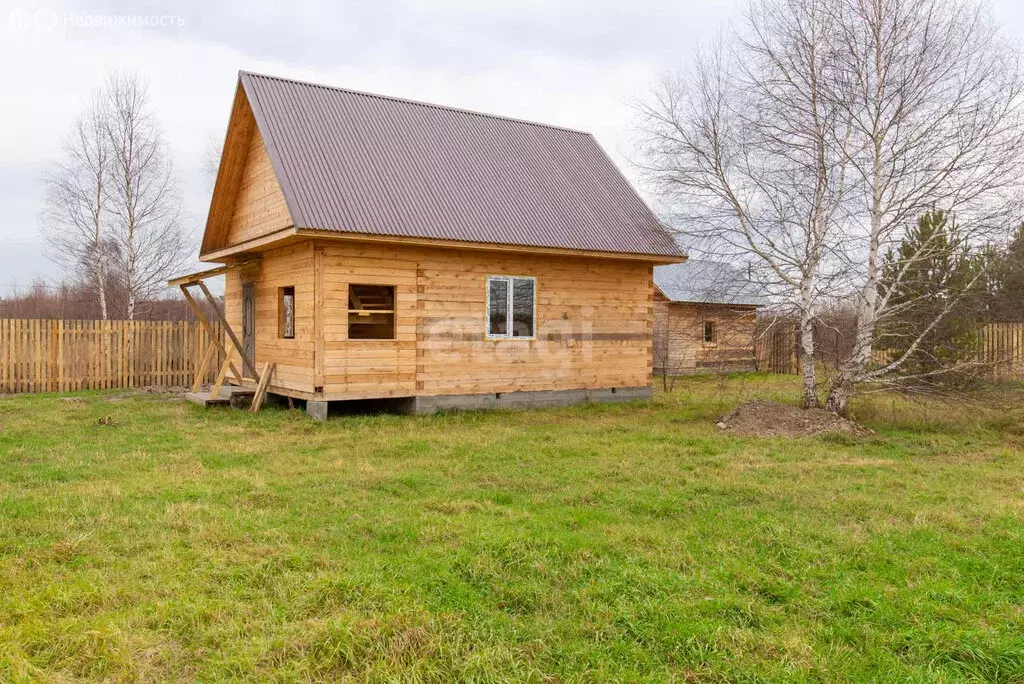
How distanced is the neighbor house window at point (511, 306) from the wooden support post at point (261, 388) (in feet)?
14.3

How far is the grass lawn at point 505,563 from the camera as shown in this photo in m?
3.72

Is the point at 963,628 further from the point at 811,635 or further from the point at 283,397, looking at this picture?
the point at 283,397

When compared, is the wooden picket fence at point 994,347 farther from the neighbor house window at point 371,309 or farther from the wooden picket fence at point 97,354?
the wooden picket fence at point 97,354

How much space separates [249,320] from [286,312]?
1.11 m

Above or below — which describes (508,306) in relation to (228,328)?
above

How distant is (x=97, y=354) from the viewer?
17812 millimetres

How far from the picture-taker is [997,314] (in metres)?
12.4

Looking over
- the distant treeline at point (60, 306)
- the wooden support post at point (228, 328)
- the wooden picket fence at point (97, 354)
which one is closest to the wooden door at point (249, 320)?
the wooden support post at point (228, 328)

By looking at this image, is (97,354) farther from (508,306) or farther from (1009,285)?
(1009,285)


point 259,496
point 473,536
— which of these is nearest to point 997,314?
point 473,536

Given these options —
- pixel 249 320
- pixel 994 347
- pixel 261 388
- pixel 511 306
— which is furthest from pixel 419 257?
pixel 994 347

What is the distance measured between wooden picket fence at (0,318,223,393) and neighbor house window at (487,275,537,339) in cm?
867

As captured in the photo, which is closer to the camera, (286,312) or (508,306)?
(508,306)

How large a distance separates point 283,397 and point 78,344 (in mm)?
6323
